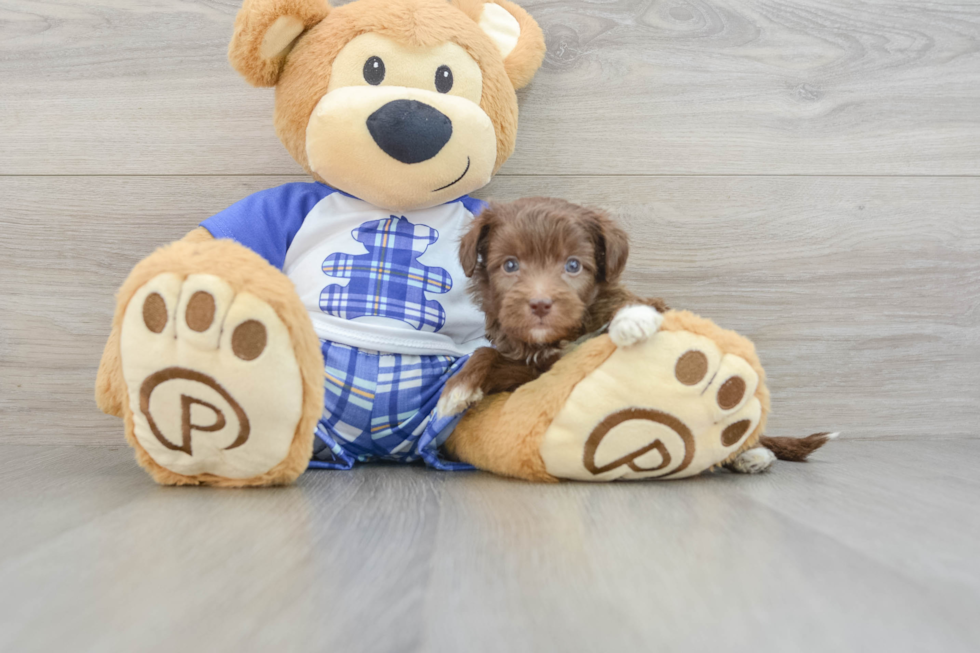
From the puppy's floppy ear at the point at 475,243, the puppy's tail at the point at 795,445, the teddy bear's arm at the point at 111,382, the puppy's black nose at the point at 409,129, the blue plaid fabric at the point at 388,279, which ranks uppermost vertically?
the puppy's black nose at the point at 409,129

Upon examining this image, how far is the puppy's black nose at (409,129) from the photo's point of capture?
1.00m

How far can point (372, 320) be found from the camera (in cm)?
106

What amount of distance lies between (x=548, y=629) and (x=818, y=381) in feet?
3.72

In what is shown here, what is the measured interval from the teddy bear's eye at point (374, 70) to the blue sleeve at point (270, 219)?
222 mm

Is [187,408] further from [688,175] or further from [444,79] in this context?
[688,175]

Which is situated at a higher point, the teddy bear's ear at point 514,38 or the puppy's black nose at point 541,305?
the teddy bear's ear at point 514,38

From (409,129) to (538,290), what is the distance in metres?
0.33

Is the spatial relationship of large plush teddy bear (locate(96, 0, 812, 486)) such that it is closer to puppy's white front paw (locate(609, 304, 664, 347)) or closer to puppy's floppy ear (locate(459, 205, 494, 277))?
puppy's white front paw (locate(609, 304, 664, 347))

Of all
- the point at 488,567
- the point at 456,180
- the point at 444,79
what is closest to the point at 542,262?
the point at 456,180

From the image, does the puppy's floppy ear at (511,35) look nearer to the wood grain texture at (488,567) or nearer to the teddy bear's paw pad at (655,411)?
the teddy bear's paw pad at (655,411)

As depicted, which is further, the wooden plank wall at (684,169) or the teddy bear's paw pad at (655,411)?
the wooden plank wall at (684,169)

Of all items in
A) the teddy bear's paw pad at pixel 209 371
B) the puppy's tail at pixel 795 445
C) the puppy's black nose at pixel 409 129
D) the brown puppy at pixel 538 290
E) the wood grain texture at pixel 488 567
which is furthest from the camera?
the puppy's tail at pixel 795 445

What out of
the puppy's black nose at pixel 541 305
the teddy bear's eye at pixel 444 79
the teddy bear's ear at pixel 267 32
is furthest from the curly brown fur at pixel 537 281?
the teddy bear's ear at pixel 267 32

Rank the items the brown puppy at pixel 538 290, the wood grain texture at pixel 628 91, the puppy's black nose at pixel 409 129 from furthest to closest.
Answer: the wood grain texture at pixel 628 91 → the puppy's black nose at pixel 409 129 → the brown puppy at pixel 538 290
